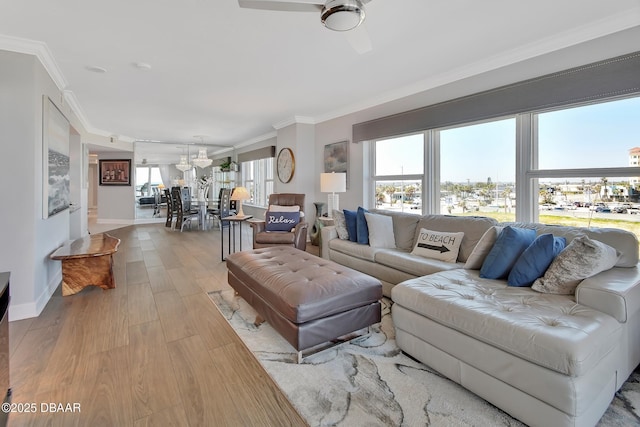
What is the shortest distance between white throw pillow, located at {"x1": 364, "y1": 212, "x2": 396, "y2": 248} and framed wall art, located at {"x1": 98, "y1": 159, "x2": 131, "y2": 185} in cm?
780

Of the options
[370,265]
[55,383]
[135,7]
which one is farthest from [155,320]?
[135,7]

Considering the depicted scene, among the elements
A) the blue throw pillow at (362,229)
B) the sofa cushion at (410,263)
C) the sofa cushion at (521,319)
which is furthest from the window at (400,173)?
the sofa cushion at (521,319)

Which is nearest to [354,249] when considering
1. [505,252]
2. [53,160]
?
[505,252]

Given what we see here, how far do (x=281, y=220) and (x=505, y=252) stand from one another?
3.06 metres

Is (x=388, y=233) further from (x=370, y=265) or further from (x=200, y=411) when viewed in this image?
(x=200, y=411)

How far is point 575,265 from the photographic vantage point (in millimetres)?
1871

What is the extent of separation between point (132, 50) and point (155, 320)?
101 inches

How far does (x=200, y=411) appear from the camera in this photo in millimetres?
1569

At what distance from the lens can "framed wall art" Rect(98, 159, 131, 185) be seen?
8516mm

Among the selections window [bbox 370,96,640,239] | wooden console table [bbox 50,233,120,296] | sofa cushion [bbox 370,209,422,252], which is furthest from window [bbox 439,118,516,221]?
wooden console table [bbox 50,233,120,296]

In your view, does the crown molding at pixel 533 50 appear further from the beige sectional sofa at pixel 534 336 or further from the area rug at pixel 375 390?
the area rug at pixel 375 390

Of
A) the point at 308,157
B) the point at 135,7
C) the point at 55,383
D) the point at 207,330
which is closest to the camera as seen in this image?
the point at 55,383

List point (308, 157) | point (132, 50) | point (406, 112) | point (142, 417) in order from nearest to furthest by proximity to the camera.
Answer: point (142, 417) → point (132, 50) → point (406, 112) → point (308, 157)

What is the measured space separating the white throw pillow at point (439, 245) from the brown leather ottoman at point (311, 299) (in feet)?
3.16
